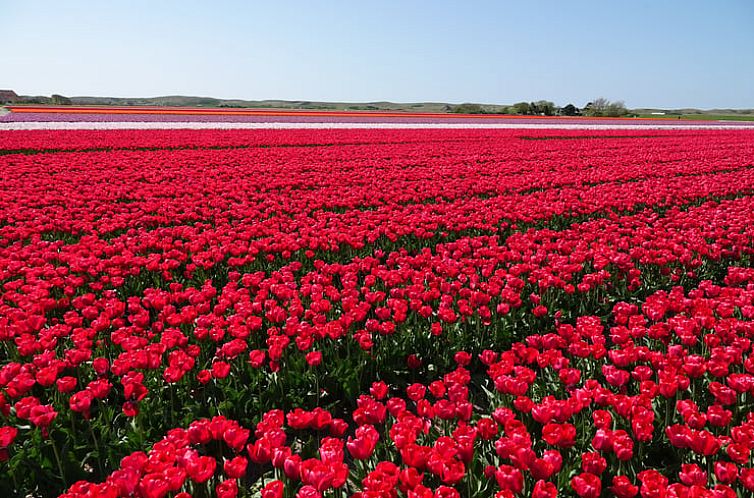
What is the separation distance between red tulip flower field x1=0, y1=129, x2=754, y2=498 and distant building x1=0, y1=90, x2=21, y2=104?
75.6 m

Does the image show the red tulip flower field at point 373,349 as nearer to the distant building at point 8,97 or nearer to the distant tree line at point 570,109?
the distant tree line at point 570,109

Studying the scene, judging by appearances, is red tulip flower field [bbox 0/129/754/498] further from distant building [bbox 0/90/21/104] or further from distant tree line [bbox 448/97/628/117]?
distant building [bbox 0/90/21/104]

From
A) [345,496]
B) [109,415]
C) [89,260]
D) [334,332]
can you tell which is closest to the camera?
[345,496]

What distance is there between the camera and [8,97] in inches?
2886

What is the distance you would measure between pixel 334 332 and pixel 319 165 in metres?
11.5

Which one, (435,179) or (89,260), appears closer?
(89,260)

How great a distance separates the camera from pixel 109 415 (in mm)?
3086

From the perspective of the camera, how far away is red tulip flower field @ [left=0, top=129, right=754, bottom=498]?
2283mm

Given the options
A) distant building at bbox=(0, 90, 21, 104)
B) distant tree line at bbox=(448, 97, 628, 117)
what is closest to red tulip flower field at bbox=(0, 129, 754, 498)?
distant tree line at bbox=(448, 97, 628, 117)

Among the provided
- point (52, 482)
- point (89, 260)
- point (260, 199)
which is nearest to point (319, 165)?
point (260, 199)

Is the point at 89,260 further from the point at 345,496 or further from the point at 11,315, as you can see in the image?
the point at 345,496

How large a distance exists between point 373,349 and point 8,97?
88.0m

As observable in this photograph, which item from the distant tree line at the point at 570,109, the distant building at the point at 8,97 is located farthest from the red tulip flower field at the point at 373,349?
the distant building at the point at 8,97

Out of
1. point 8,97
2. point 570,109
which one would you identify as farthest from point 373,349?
point 8,97
